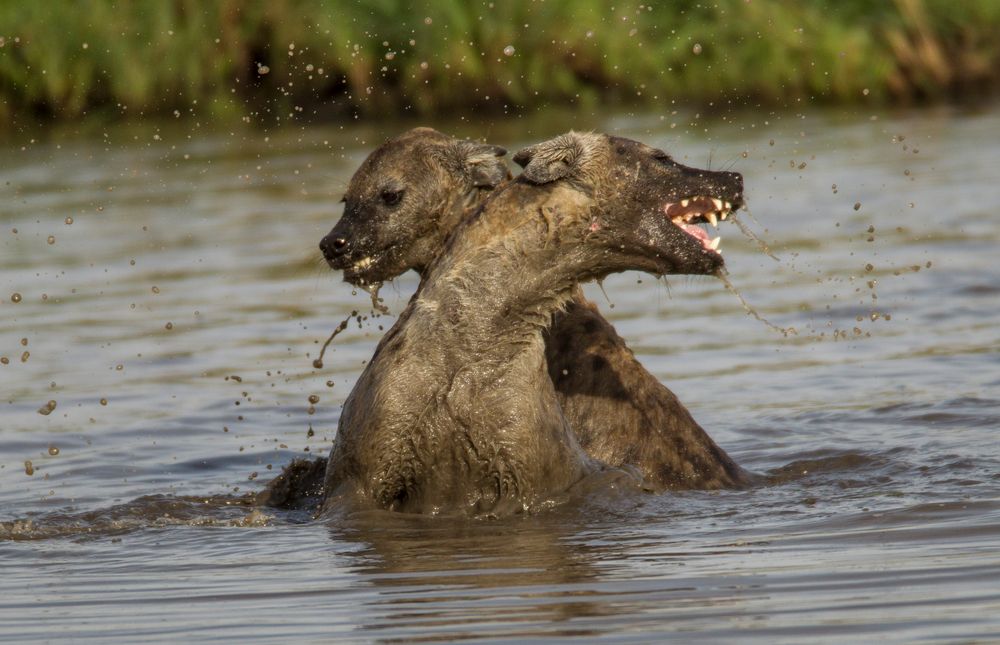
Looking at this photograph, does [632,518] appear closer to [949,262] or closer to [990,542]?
[990,542]

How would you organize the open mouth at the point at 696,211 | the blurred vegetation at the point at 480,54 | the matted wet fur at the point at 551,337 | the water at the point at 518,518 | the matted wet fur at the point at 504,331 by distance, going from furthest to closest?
the blurred vegetation at the point at 480,54
the matted wet fur at the point at 551,337
the open mouth at the point at 696,211
the matted wet fur at the point at 504,331
the water at the point at 518,518

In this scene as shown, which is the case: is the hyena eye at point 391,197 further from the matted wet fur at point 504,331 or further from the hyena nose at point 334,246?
the matted wet fur at point 504,331

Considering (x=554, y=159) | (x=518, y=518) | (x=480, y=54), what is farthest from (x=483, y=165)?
(x=480, y=54)

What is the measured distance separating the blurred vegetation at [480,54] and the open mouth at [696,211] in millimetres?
15093

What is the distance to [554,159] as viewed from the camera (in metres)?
6.99

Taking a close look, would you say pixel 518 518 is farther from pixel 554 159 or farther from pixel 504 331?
pixel 554 159

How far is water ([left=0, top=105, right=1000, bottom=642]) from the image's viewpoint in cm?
583

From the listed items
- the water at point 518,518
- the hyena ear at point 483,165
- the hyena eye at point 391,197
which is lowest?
the water at point 518,518

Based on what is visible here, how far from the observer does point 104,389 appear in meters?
11.2

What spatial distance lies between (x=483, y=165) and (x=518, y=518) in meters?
1.84

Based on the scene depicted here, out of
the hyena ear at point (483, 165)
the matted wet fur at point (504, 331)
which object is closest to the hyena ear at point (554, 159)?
the matted wet fur at point (504, 331)

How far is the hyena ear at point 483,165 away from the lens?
8258mm

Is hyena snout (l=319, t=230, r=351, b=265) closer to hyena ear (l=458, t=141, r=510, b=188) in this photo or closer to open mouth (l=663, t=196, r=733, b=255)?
hyena ear (l=458, t=141, r=510, b=188)

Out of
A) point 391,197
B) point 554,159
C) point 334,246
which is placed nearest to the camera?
point 554,159
